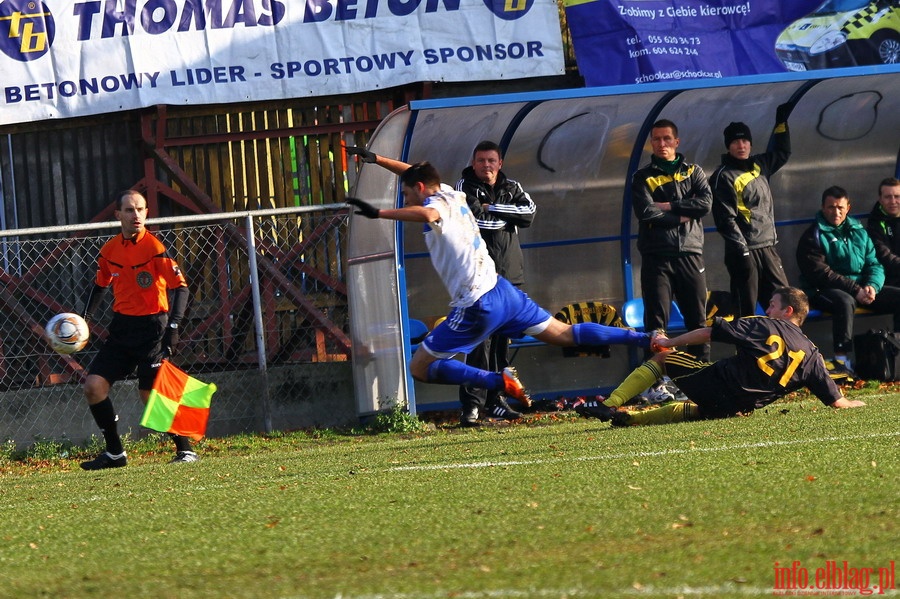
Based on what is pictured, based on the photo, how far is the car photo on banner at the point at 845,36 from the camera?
13.6 m

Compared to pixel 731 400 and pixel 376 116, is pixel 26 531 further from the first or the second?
pixel 376 116

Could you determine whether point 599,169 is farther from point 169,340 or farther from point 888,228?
point 169,340

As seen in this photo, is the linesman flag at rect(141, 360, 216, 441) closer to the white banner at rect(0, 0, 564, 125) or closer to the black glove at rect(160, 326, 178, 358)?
the black glove at rect(160, 326, 178, 358)

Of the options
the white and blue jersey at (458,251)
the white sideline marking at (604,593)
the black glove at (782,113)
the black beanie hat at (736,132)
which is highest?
the black glove at (782,113)

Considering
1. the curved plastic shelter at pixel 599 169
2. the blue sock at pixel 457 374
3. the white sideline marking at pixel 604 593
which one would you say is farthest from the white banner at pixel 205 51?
the white sideline marking at pixel 604 593

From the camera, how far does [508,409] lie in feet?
34.5

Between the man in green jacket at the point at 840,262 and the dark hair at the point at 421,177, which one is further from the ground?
the dark hair at the point at 421,177

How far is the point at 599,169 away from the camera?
12.7m

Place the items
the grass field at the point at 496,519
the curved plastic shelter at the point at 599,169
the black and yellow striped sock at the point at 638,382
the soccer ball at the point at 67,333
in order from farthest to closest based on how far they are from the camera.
A: the curved plastic shelter at the point at 599,169 < the soccer ball at the point at 67,333 < the black and yellow striped sock at the point at 638,382 < the grass field at the point at 496,519

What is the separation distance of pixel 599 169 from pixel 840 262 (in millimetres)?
2467

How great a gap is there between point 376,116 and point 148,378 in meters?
4.84

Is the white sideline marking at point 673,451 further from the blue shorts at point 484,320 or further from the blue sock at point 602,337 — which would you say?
the blue sock at point 602,337

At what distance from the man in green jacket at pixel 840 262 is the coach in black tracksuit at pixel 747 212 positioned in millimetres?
476

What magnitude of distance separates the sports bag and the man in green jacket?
41 cm
